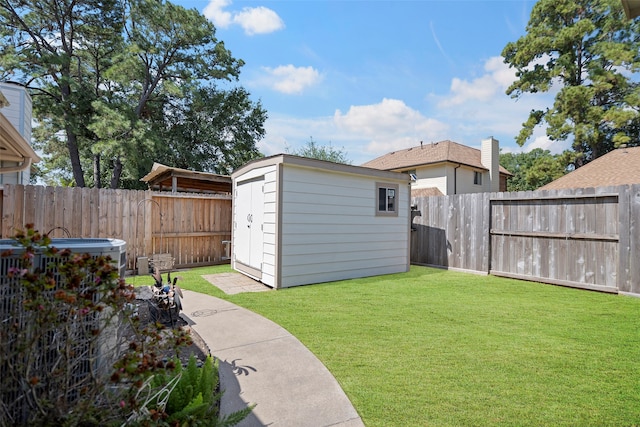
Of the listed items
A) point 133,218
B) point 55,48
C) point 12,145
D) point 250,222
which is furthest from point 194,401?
point 55,48

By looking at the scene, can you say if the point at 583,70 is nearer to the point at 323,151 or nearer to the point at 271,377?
the point at 323,151

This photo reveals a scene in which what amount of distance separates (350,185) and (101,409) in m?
5.95

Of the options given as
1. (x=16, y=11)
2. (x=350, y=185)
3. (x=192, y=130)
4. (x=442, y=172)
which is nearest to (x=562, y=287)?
(x=350, y=185)

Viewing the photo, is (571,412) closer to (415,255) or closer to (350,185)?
(350,185)

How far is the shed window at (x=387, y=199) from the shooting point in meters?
7.60

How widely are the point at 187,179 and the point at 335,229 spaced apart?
21.7ft

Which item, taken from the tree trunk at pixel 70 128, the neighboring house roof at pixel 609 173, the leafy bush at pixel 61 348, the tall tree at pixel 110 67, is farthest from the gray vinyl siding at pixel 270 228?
the tree trunk at pixel 70 128

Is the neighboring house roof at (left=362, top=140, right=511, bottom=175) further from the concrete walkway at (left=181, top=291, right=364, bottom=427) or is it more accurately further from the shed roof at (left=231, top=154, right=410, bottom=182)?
the concrete walkway at (left=181, top=291, right=364, bottom=427)

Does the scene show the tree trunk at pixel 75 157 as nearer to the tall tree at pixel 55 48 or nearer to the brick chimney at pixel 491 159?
the tall tree at pixel 55 48

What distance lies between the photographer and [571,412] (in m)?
2.21

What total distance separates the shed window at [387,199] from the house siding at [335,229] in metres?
0.12

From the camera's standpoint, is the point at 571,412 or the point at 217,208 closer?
the point at 571,412

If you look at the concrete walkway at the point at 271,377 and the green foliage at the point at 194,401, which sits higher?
the green foliage at the point at 194,401

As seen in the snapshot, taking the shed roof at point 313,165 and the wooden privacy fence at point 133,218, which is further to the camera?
the wooden privacy fence at point 133,218
